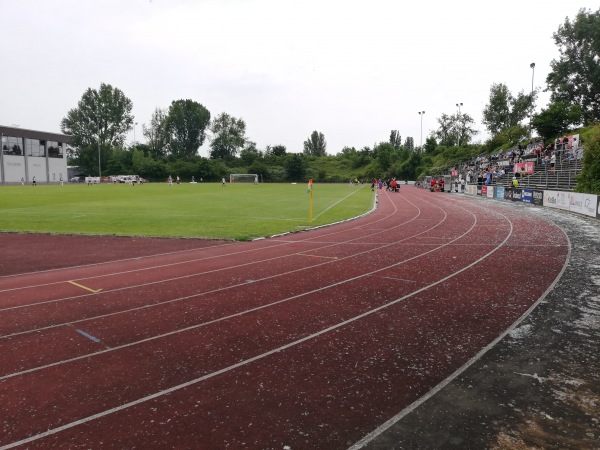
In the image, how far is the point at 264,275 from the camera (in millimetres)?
10039

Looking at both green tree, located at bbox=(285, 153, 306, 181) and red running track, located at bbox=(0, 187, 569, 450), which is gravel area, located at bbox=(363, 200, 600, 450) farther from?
green tree, located at bbox=(285, 153, 306, 181)

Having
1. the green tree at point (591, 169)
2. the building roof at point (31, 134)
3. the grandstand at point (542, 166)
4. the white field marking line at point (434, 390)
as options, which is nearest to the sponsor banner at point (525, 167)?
the grandstand at point (542, 166)

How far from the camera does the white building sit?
73250mm

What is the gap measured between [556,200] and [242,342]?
2959cm

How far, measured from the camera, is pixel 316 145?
500ft

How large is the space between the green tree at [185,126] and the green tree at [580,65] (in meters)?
99.4

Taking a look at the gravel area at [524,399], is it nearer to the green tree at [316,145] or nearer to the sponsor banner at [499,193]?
the sponsor banner at [499,193]

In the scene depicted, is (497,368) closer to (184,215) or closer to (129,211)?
(184,215)

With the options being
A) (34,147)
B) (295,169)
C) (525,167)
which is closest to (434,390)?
(525,167)

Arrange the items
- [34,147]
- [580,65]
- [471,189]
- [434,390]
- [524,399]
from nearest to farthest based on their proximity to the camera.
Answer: [524,399] < [434,390] < [471,189] < [580,65] < [34,147]

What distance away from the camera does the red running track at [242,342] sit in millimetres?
4012

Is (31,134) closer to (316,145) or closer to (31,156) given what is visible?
(31,156)

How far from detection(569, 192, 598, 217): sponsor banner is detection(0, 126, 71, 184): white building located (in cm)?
8480

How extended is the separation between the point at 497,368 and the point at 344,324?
2375 millimetres
